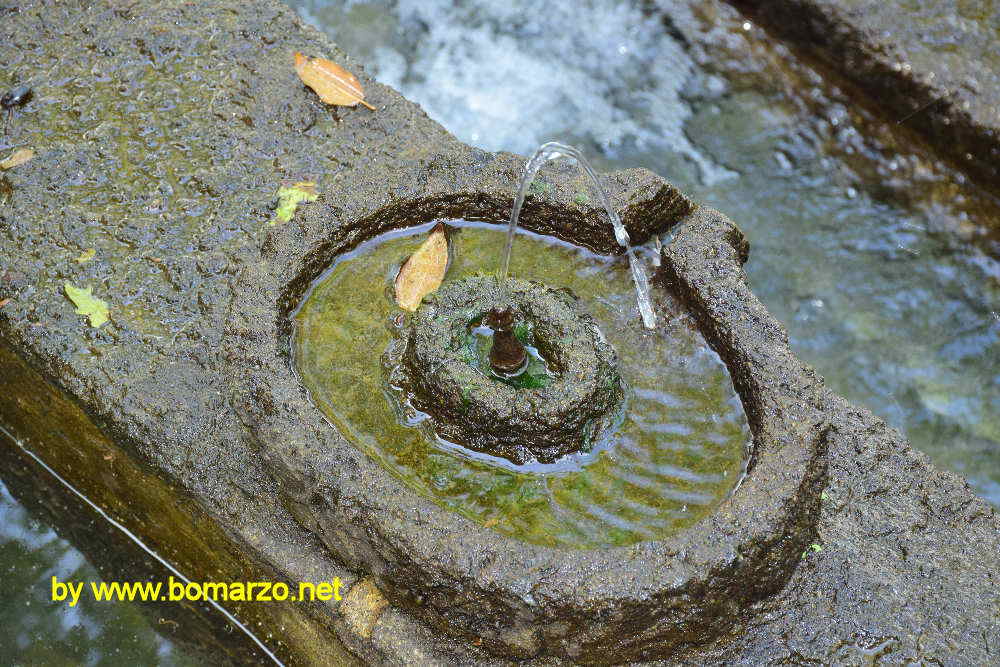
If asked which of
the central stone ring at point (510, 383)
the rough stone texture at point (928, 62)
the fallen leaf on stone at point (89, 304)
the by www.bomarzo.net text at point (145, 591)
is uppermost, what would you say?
the rough stone texture at point (928, 62)

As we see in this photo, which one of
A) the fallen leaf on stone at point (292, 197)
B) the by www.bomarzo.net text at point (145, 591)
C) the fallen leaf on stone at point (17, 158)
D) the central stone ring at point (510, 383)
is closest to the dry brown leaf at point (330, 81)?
the fallen leaf on stone at point (292, 197)

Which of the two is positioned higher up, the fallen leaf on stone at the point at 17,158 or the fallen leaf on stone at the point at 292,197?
the fallen leaf on stone at the point at 292,197

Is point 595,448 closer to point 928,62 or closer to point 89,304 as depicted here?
point 89,304

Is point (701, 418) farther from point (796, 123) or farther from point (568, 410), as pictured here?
point (796, 123)

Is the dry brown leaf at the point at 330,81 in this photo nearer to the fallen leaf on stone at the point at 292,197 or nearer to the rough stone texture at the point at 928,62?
the fallen leaf on stone at the point at 292,197

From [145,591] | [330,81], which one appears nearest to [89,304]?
[145,591]
